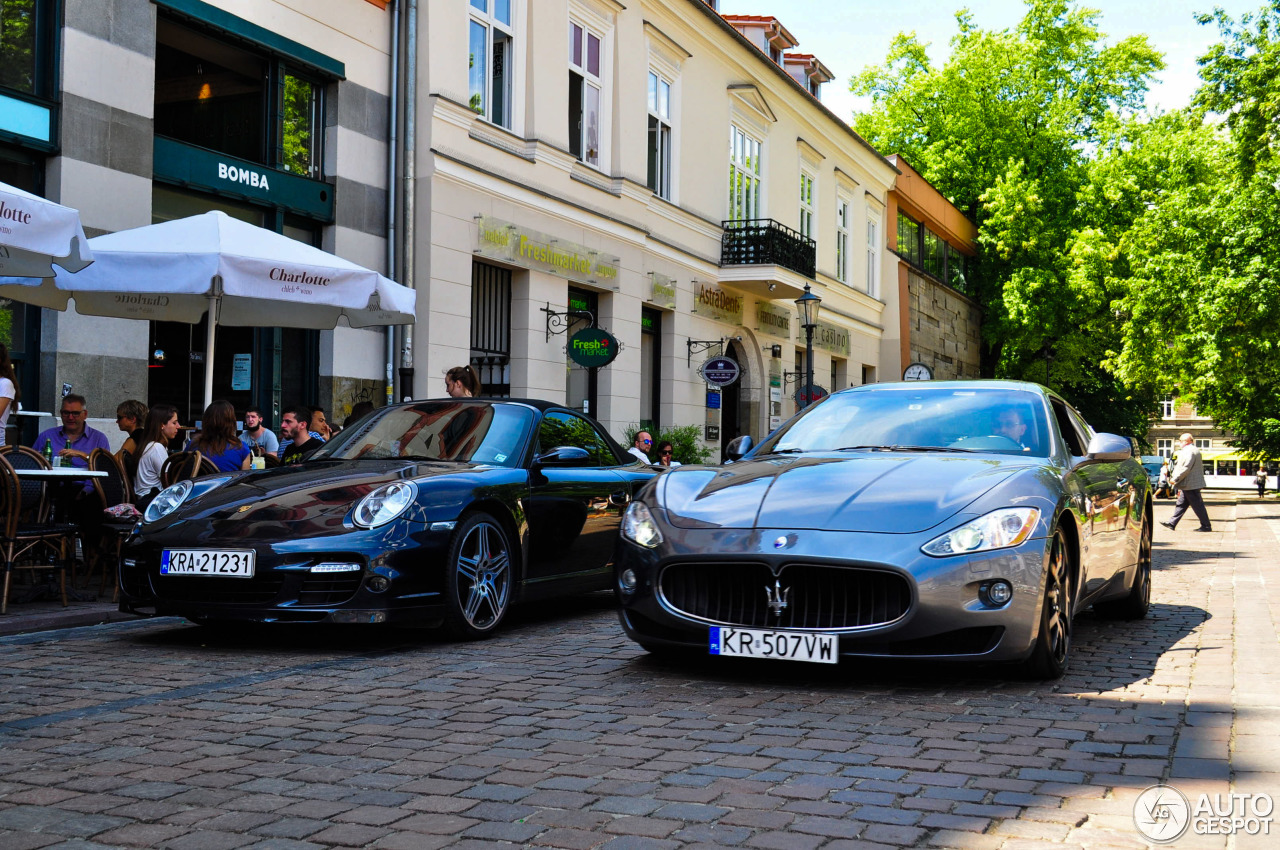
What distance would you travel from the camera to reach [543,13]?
19453mm

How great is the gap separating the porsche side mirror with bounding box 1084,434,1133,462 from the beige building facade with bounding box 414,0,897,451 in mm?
10989

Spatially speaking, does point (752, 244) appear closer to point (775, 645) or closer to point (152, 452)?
point (152, 452)

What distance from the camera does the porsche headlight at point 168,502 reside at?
23.2ft

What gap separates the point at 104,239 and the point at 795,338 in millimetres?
22120

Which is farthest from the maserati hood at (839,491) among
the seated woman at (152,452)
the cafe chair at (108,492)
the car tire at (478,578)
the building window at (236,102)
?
the building window at (236,102)

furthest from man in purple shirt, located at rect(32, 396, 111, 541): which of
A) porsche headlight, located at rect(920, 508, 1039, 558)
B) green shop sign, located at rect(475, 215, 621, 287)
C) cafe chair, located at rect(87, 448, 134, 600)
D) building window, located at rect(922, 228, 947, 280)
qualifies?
building window, located at rect(922, 228, 947, 280)

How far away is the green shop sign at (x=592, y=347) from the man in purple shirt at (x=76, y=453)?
30.4 ft

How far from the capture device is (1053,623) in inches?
225

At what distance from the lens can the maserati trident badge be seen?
540 centimetres

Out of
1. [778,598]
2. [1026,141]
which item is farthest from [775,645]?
[1026,141]

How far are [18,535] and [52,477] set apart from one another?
0.81 m

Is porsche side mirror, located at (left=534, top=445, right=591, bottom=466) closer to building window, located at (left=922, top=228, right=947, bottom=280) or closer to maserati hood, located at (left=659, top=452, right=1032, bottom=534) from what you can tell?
maserati hood, located at (left=659, top=452, right=1032, bottom=534)

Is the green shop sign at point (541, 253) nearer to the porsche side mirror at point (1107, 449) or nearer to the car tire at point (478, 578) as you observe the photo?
the car tire at point (478, 578)

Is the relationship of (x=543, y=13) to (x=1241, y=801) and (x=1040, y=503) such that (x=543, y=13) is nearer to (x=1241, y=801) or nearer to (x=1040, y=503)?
(x=1040, y=503)
